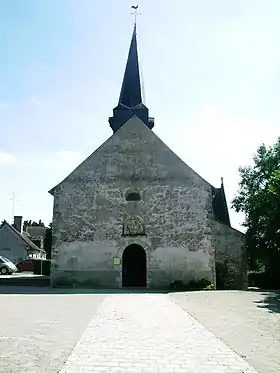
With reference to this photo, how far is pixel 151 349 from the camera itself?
7137mm

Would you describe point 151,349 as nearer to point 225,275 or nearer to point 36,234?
point 225,275

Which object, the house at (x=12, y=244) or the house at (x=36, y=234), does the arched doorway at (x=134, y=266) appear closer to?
the house at (x=12, y=244)

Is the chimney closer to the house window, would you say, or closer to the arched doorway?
the arched doorway

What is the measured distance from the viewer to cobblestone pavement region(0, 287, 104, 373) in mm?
6241

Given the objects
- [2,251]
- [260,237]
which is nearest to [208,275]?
[260,237]

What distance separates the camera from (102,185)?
26.0 metres

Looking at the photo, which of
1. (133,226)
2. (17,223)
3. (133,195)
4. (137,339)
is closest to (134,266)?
(133,226)

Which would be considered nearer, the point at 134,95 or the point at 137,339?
the point at 137,339

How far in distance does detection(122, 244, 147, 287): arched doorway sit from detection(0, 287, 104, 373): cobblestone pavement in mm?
10966

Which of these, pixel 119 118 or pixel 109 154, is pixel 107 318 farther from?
pixel 119 118

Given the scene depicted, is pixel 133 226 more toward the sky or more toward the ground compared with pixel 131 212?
more toward the ground

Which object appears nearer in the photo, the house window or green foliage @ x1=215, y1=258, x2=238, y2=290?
the house window

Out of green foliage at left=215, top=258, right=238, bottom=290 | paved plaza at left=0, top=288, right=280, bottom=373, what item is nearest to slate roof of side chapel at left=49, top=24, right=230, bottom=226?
green foliage at left=215, top=258, right=238, bottom=290

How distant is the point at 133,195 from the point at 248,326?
16.4 m
